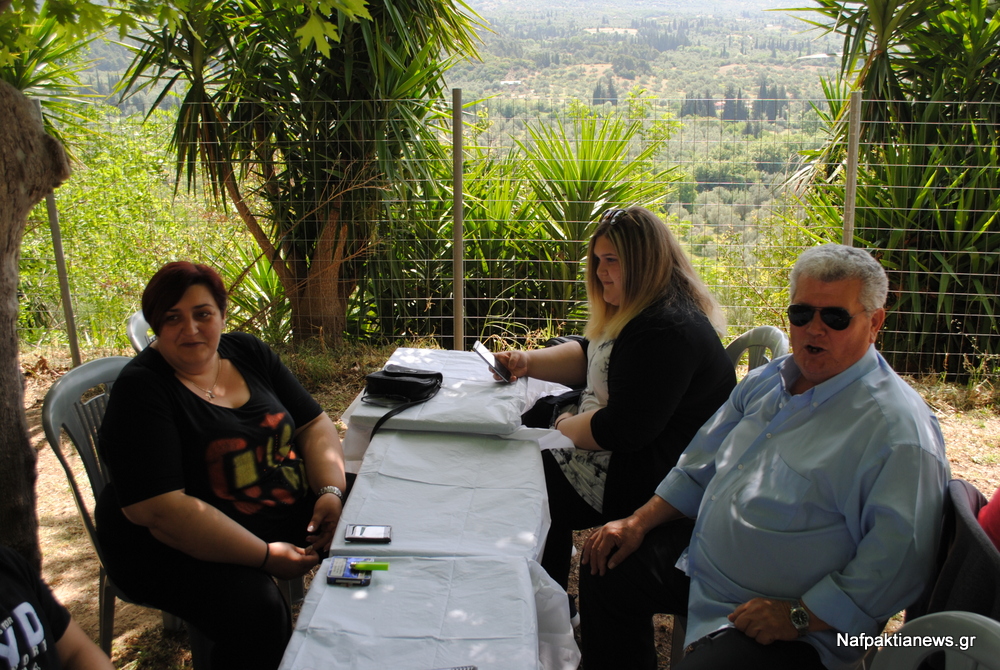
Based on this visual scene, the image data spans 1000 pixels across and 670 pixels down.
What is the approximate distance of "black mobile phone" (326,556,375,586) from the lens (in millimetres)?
1449

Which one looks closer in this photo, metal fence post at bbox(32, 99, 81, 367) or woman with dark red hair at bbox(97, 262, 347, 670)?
woman with dark red hair at bbox(97, 262, 347, 670)

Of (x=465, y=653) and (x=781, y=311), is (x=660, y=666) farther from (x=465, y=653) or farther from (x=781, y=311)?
(x=781, y=311)

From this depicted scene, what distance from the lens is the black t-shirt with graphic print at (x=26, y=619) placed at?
1251mm

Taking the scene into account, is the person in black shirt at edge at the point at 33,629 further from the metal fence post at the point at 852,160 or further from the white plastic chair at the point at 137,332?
the metal fence post at the point at 852,160

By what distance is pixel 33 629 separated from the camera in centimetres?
130

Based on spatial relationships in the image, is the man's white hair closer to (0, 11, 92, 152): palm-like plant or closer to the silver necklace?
the silver necklace

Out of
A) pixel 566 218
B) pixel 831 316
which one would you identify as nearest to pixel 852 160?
pixel 566 218

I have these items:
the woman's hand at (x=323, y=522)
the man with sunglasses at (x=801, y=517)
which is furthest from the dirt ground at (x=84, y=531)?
the woman's hand at (x=323, y=522)

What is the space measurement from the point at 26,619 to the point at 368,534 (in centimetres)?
63

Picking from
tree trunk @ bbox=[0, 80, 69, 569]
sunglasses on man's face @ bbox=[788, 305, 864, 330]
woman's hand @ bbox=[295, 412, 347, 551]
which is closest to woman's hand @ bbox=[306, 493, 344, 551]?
woman's hand @ bbox=[295, 412, 347, 551]

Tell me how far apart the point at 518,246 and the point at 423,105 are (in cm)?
126

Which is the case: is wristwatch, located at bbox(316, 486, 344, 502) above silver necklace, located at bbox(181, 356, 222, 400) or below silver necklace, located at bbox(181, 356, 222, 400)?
below

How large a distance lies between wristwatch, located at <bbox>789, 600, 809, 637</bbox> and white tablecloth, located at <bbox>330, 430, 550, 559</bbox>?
552 mm

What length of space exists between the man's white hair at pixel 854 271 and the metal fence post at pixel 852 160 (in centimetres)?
322
